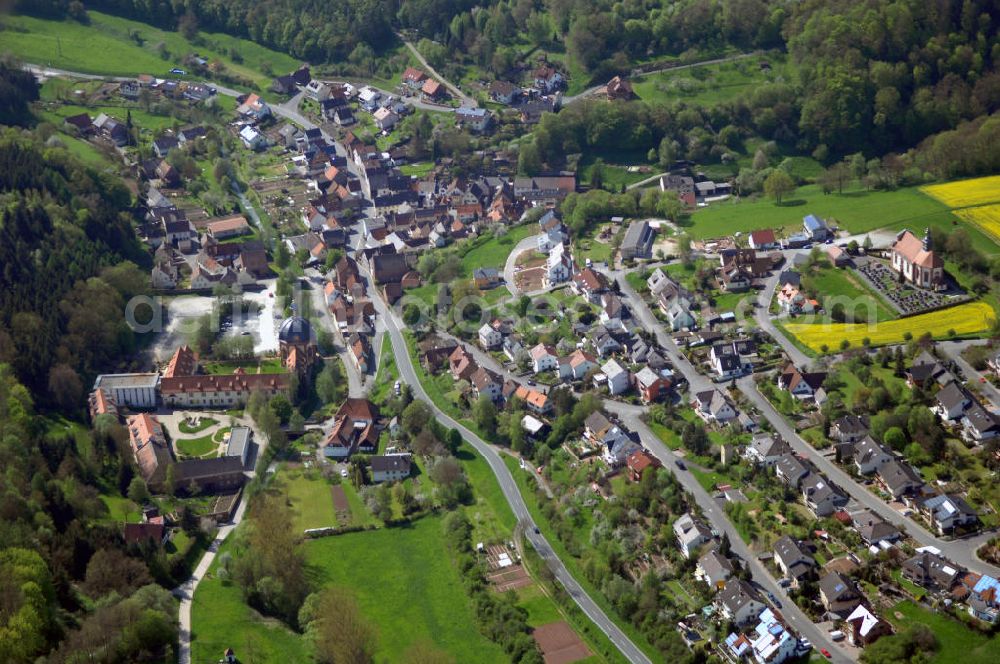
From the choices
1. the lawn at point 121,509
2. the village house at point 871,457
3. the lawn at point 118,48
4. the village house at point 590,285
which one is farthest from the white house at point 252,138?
the village house at point 871,457

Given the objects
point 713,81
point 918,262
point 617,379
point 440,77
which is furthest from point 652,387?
point 440,77

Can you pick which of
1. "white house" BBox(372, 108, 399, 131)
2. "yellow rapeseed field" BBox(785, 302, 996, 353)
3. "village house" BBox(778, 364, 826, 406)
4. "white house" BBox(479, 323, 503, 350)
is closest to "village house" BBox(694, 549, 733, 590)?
"village house" BBox(778, 364, 826, 406)

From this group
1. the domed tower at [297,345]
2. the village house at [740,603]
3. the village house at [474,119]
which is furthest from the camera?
the village house at [474,119]

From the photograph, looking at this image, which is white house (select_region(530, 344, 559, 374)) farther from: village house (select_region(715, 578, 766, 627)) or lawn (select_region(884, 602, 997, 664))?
lawn (select_region(884, 602, 997, 664))

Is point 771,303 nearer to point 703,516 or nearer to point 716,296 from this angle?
point 716,296

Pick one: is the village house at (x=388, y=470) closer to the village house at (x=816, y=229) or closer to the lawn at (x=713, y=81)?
the village house at (x=816, y=229)

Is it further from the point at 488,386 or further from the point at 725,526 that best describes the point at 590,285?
the point at 725,526

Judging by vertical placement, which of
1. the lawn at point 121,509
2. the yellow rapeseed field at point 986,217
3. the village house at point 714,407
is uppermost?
the yellow rapeseed field at point 986,217
